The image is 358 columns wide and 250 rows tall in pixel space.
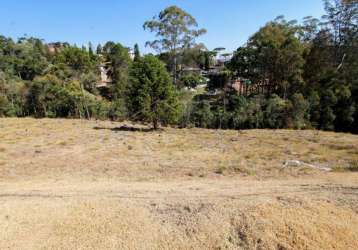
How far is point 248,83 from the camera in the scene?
85.7ft

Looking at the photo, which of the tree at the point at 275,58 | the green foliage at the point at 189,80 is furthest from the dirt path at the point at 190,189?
the green foliage at the point at 189,80

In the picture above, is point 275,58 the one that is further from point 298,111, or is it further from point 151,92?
point 151,92

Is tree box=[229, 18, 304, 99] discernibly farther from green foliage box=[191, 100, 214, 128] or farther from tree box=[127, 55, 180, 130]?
tree box=[127, 55, 180, 130]

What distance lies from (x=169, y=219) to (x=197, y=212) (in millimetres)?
484

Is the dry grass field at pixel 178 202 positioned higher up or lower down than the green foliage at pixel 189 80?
lower down

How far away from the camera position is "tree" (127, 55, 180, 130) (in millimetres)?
14812

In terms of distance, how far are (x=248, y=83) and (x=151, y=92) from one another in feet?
45.4

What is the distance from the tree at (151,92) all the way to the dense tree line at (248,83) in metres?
0.06

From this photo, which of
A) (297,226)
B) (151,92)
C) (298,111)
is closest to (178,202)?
(297,226)

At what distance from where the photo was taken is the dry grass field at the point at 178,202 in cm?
404

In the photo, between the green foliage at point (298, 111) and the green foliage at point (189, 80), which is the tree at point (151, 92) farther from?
the green foliage at point (298, 111)

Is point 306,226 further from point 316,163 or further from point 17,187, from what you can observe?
point 17,187

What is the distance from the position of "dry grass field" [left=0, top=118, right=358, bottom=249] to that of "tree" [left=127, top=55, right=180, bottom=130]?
615 centimetres

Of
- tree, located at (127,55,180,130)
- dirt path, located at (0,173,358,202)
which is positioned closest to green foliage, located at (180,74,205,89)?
tree, located at (127,55,180,130)
